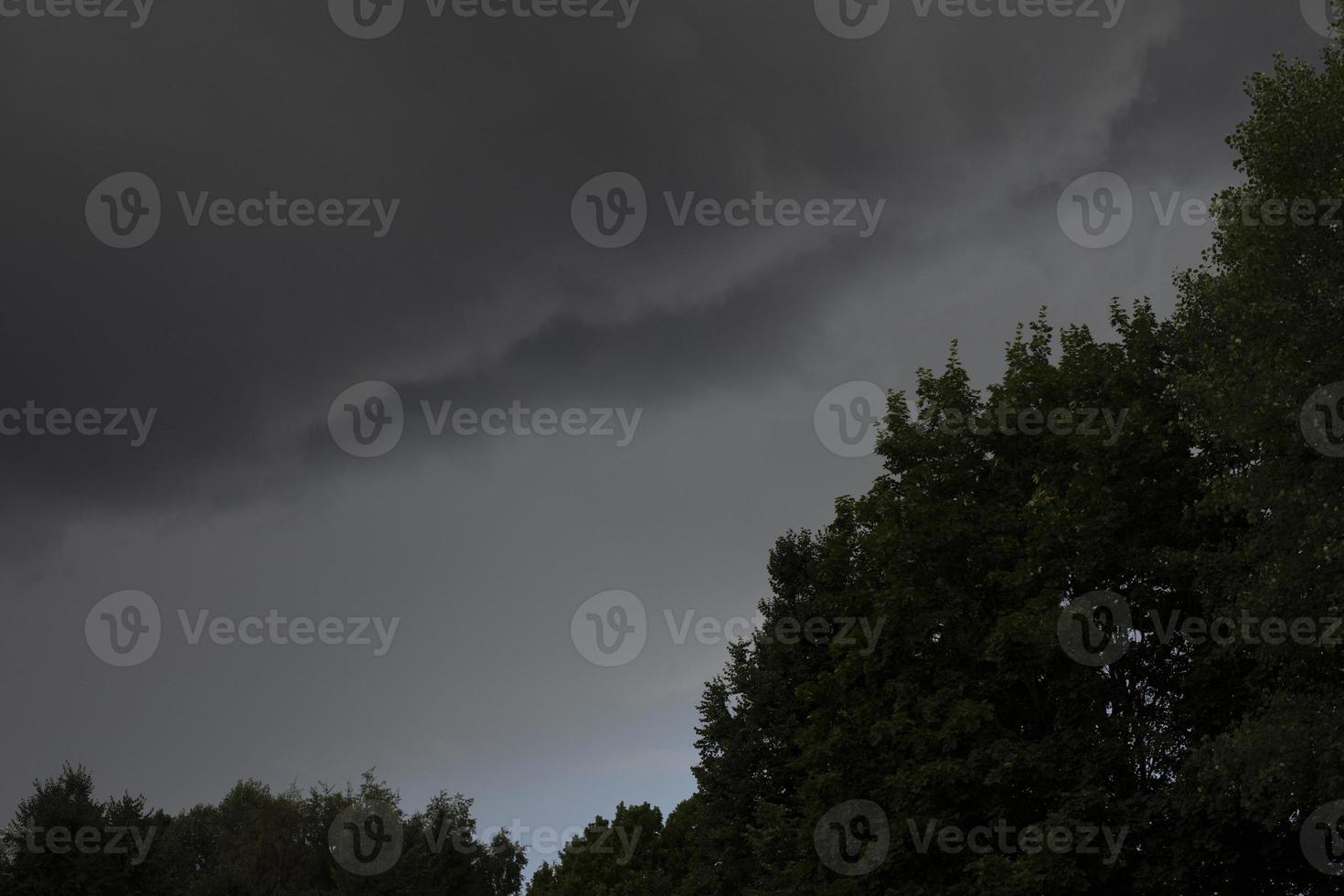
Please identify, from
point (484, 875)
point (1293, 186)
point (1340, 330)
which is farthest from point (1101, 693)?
point (484, 875)

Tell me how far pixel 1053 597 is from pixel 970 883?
312 inches

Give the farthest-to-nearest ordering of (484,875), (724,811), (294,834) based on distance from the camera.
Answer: (294,834) → (484,875) → (724,811)

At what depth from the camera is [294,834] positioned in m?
83.4

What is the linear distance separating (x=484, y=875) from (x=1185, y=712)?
58.3 m

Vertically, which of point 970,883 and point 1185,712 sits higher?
point 1185,712

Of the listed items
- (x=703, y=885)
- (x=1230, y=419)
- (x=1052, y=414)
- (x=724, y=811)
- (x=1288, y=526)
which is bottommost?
(x=703, y=885)

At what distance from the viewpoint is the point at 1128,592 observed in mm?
30266

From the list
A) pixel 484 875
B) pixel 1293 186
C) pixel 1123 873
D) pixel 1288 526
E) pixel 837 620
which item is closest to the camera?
pixel 1288 526

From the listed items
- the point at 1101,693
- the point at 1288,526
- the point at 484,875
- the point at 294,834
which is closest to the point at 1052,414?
the point at 1101,693

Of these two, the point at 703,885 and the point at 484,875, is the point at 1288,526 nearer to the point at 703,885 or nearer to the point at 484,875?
the point at 703,885

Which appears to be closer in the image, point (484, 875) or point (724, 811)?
point (724, 811)

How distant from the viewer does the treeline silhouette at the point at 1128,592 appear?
22859 mm

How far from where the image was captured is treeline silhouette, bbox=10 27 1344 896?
22.9 metres

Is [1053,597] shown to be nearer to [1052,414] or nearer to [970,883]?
[1052,414]
